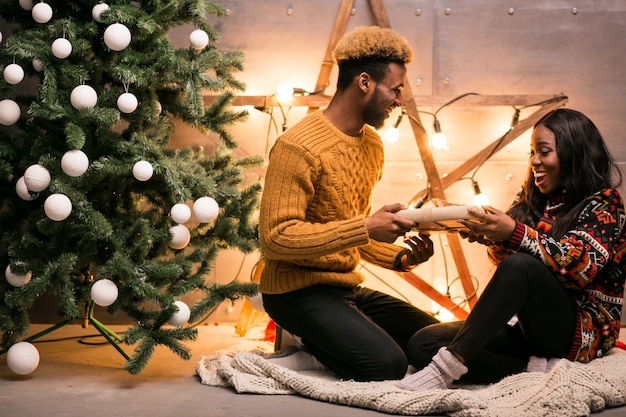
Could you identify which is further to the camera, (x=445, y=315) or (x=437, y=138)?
(x=445, y=315)

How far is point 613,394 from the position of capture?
2.14 m

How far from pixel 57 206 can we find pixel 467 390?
131 cm

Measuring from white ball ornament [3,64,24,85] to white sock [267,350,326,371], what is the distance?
118cm

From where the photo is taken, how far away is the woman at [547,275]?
219 cm

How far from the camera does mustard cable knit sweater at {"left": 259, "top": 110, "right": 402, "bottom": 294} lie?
2256mm

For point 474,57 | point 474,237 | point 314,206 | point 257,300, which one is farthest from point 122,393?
point 474,57

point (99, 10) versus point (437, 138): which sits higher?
point (99, 10)

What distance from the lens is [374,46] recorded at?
2.39m

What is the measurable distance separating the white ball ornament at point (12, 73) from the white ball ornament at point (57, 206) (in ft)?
1.25

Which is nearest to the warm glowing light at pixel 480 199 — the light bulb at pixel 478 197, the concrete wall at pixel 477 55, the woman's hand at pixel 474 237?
the light bulb at pixel 478 197

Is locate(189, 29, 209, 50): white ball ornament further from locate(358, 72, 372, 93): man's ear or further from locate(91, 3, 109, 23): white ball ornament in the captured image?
locate(358, 72, 372, 93): man's ear

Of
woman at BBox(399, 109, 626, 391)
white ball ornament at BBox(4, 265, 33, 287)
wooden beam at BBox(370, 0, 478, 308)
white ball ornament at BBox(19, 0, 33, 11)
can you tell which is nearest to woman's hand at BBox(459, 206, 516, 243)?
woman at BBox(399, 109, 626, 391)

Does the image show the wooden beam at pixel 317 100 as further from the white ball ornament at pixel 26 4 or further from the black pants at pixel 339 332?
the black pants at pixel 339 332

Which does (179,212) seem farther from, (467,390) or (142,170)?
(467,390)
